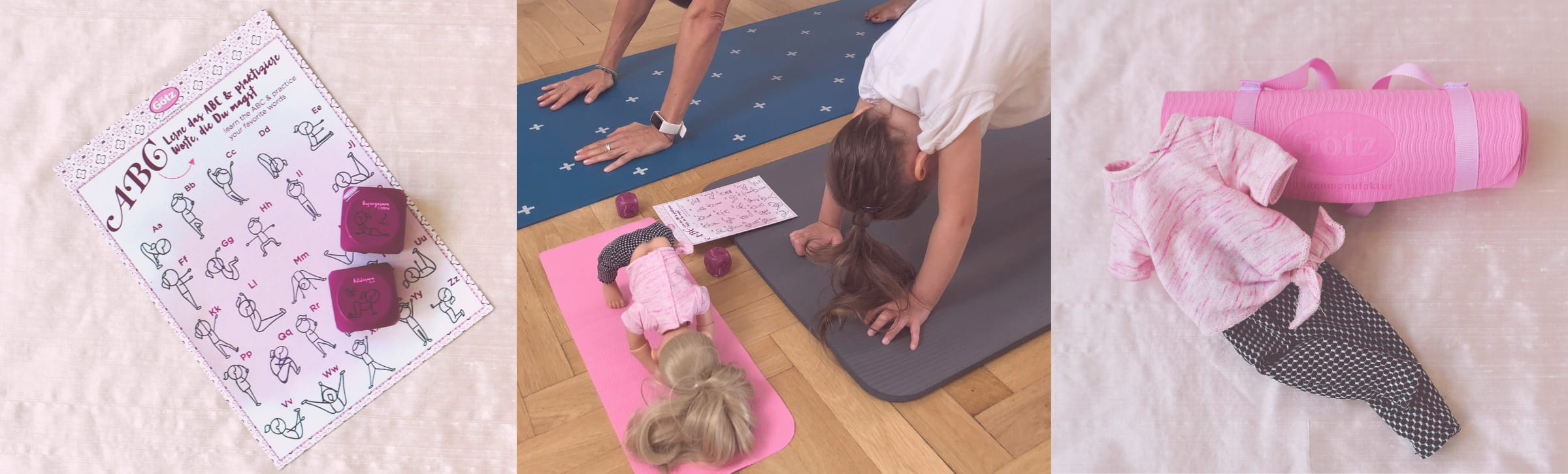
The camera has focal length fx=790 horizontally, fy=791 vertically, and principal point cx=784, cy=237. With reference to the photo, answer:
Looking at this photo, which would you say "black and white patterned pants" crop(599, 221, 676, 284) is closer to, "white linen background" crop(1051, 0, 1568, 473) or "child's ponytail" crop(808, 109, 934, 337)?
"child's ponytail" crop(808, 109, 934, 337)

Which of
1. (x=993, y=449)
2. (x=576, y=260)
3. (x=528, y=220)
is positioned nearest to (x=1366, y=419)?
(x=993, y=449)

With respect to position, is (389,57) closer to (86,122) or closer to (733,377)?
(86,122)

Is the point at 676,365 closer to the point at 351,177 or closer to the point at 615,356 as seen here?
the point at 615,356

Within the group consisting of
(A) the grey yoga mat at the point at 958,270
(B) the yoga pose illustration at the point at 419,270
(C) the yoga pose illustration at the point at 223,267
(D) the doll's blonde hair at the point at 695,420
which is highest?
(C) the yoga pose illustration at the point at 223,267

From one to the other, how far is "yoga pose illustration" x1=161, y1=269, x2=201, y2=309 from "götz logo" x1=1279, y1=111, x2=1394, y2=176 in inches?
26.7

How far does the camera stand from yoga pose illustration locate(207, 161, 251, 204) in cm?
A: 40

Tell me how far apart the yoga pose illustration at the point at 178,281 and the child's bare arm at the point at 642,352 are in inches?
27.1

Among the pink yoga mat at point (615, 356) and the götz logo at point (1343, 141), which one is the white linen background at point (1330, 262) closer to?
the götz logo at point (1343, 141)

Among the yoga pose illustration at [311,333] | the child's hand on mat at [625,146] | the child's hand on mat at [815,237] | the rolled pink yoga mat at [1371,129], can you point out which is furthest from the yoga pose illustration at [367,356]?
the child's hand on mat at [625,146]

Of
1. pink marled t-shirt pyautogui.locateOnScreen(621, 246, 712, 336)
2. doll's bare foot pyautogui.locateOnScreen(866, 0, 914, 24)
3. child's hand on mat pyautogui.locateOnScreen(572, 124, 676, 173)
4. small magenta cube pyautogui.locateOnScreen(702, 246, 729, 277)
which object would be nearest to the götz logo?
pink marled t-shirt pyautogui.locateOnScreen(621, 246, 712, 336)

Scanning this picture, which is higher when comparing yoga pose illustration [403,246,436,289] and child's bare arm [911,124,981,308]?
yoga pose illustration [403,246,436,289]

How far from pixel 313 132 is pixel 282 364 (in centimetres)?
13

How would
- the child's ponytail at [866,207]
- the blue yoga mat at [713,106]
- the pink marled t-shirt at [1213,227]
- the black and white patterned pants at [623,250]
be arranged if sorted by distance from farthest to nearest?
the blue yoga mat at [713,106] < the black and white patterned pants at [623,250] < the child's ponytail at [866,207] < the pink marled t-shirt at [1213,227]

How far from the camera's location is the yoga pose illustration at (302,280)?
1.35ft
